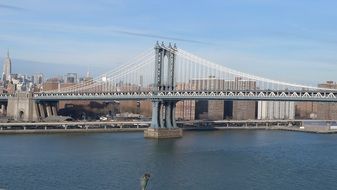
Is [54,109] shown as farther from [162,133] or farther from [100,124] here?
[162,133]

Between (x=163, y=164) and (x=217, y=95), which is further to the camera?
(x=217, y=95)

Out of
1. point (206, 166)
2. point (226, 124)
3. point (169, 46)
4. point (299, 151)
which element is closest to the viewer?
point (206, 166)

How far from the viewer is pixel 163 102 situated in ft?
106

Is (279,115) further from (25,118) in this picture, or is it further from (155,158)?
(155,158)

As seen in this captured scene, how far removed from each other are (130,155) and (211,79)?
18.7 m

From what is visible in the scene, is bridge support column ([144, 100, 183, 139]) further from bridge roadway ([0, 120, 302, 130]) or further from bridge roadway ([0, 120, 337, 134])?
bridge roadway ([0, 120, 302, 130])

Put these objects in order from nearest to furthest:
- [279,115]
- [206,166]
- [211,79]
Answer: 1. [206,166]
2. [211,79]
3. [279,115]

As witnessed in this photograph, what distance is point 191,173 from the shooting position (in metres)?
18.1

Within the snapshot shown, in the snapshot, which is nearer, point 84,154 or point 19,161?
point 19,161

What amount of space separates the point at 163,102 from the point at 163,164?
12.4 metres

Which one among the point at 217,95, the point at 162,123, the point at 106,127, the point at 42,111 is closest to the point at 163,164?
the point at 217,95

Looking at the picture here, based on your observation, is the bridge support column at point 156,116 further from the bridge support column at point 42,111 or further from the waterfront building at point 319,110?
the waterfront building at point 319,110

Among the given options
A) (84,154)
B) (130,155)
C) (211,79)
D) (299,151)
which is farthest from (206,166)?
(211,79)

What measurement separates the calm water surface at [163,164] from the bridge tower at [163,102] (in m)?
2.75
